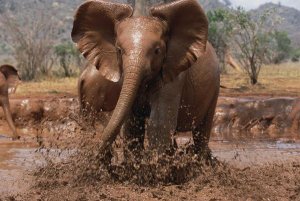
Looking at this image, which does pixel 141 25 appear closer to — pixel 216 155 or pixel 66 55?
pixel 216 155

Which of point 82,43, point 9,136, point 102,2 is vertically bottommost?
point 9,136

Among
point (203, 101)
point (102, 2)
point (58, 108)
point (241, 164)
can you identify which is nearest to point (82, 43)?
point (102, 2)

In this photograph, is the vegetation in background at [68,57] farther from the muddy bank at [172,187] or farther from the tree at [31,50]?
the muddy bank at [172,187]

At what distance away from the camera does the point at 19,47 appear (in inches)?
1156

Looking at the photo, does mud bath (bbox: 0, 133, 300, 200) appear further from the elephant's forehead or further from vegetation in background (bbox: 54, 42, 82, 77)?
vegetation in background (bbox: 54, 42, 82, 77)

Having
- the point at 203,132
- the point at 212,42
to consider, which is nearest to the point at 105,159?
the point at 203,132

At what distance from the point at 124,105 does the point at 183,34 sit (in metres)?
1.20

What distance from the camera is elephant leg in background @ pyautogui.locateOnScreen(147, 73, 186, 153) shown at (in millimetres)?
5566

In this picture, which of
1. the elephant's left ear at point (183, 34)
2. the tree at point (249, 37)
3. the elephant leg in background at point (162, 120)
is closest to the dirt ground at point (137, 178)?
the elephant leg in background at point (162, 120)

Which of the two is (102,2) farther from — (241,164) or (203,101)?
(241,164)

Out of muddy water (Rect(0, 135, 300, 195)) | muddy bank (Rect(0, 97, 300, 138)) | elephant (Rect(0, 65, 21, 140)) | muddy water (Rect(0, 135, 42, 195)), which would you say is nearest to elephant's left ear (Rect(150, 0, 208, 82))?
muddy water (Rect(0, 135, 300, 195))

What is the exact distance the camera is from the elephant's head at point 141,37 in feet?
16.8

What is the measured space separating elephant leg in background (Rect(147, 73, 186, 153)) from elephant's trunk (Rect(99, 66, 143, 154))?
66cm

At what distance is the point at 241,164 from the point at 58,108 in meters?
7.22
